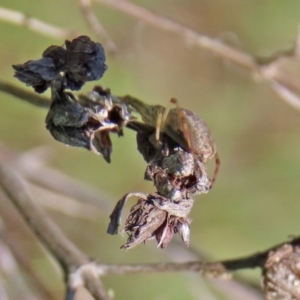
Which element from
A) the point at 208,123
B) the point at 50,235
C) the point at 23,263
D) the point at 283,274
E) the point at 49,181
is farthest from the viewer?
the point at 208,123

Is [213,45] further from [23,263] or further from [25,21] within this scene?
[23,263]

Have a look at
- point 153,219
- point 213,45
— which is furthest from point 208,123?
point 153,219

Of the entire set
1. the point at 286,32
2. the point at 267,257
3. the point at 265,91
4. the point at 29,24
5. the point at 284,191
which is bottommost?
the point at 267,257

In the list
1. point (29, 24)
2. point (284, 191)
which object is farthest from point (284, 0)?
point (29, 24)

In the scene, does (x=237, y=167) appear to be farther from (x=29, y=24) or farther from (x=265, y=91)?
(x=29, y=24)

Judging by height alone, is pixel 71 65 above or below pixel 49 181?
below

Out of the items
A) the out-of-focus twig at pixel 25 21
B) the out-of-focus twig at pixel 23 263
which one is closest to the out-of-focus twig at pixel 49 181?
the out-of-focus twig at pixel 23 263
